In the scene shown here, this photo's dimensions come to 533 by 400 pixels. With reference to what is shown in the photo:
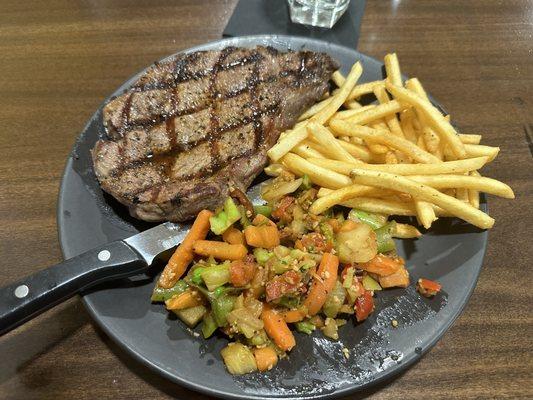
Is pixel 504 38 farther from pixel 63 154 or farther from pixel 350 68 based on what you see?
pixel 63 154

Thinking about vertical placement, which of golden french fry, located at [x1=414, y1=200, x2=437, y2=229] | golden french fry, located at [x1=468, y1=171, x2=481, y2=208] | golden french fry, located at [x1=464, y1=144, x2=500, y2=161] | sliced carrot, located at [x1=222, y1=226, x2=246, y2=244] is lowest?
golden french fry, located at [x1=468, y1=171, x2=481, y2=208]

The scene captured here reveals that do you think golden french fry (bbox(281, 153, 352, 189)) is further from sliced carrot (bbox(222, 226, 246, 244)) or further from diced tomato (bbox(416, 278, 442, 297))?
diced tomato (bbox(416, 278, 442, 297))

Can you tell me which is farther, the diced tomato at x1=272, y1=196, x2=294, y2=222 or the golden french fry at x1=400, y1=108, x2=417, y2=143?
the golden french fry at x1=400, y1=108, x2=417, y2=143

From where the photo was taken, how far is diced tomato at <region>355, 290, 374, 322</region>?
7.89ft

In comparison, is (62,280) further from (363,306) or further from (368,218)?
(368,218)

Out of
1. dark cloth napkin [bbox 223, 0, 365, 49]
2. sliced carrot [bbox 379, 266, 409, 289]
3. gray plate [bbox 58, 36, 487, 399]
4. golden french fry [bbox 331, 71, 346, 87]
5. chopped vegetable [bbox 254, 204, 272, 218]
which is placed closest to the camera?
gray plate [bbox 58, 36, 487, 399]

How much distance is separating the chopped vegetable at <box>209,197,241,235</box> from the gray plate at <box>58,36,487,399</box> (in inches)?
19.3

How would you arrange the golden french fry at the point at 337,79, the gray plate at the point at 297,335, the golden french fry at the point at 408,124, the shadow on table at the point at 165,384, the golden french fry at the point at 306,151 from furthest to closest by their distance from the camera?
the golden french fry at the point at 337,79, the golden french fry at the point at 408,124, the golden french fry at the point at 306,151, the shadow on table at the point at 165,384, the gray plate at the point at 297,335

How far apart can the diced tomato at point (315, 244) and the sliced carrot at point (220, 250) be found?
13.6 inches

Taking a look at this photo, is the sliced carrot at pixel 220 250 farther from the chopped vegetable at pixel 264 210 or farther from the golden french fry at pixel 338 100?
the golden french fry at pixel 338 100

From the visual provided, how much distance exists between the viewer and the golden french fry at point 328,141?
8.89 ft

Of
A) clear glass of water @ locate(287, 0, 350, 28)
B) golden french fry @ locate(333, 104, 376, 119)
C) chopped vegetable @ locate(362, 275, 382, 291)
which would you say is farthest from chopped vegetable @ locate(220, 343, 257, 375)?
clear glass of water @ locate(287, 0, 350, 28)

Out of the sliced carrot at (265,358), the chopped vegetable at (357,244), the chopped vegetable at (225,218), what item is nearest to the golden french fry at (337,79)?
the chopped vegetable at (357,244)

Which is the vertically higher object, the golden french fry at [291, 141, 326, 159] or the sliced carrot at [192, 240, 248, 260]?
the golden french fry at [291, 141, 326, 159]
